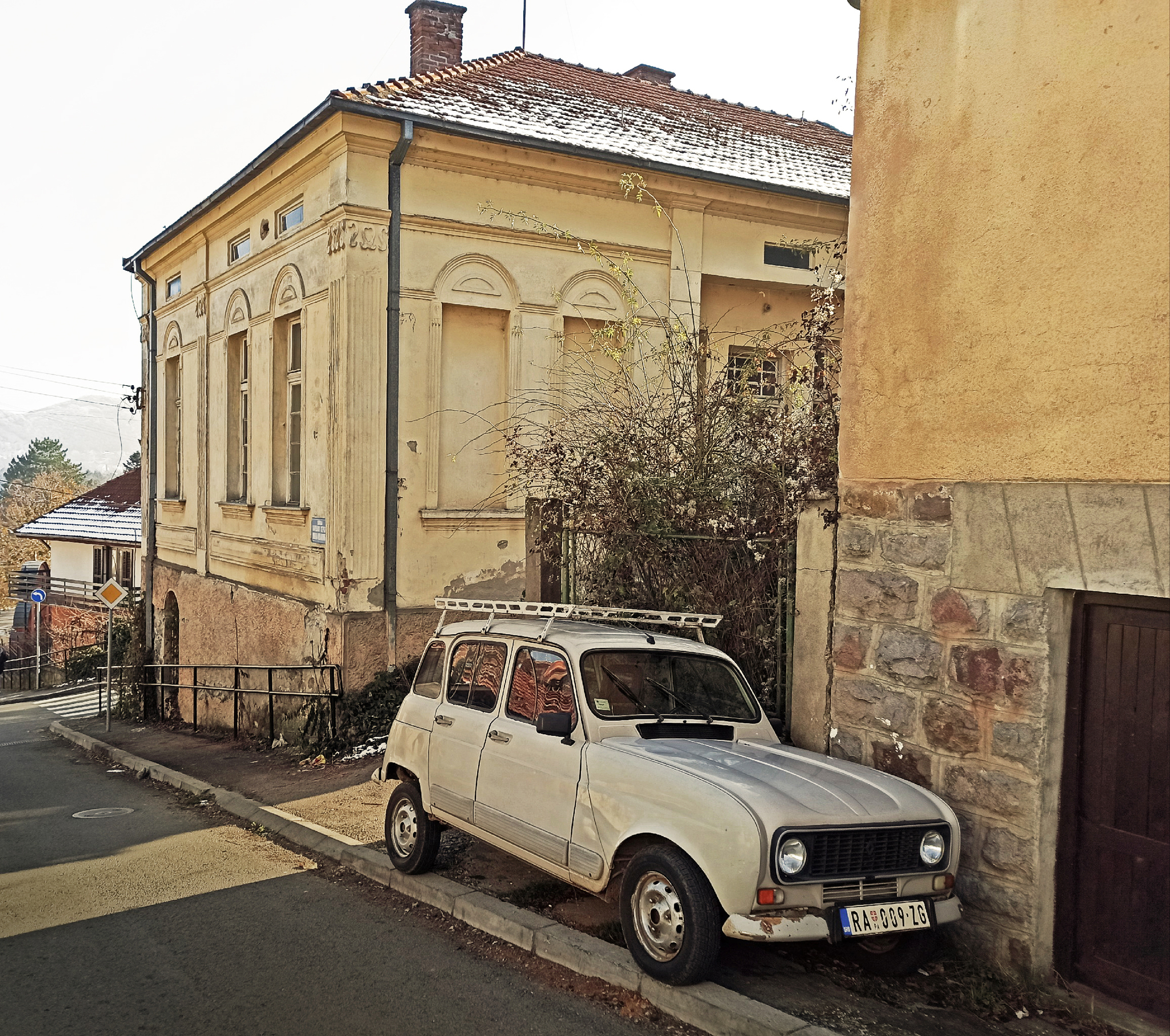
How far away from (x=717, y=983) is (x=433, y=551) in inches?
351

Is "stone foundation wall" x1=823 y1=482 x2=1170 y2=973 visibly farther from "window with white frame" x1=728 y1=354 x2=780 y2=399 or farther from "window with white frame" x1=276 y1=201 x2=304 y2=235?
"window with white frame" x1=276 y1=201 x2=304 y2=235

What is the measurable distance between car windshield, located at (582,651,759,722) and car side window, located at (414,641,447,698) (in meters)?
1.46

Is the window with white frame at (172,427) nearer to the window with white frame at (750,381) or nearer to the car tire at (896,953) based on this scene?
the window with white frame at (750,381)

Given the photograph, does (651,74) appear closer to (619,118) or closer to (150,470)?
(619,118)

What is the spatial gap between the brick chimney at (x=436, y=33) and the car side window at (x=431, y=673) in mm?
13491

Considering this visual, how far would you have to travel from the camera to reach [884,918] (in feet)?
16.3

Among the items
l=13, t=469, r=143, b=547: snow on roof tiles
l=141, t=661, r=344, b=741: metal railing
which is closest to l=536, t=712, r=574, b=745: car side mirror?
l=141, t=661, r=344, b=741: metal railing

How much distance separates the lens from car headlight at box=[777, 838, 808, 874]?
4.83 m

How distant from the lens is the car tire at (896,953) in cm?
535

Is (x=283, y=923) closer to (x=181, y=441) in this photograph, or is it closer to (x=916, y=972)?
(x=916, y=972)

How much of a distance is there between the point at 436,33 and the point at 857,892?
16.7 meters

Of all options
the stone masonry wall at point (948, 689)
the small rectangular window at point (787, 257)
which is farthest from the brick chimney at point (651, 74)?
the stone masonry wall at point (948, 689)

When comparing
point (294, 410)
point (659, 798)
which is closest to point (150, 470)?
point (294, 410)

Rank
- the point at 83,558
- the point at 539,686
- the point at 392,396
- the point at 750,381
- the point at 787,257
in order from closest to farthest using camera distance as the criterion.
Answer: the point at 539,686 < the point at 750,381 < the point at 392,396 < the point at 787,257 < the point at 83,558
